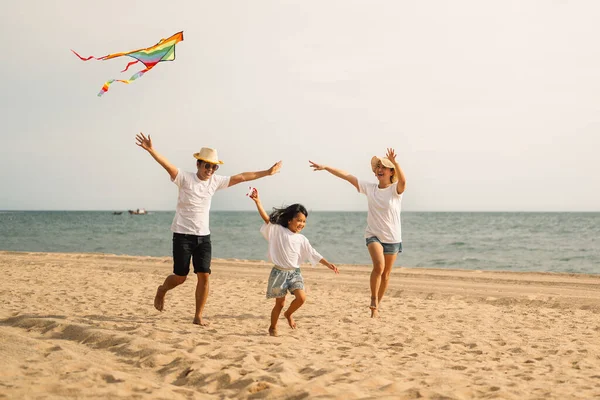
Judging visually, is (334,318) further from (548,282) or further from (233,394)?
(548,282)

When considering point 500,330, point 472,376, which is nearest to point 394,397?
point 472,376

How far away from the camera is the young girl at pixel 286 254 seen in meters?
5.53

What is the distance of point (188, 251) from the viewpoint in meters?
5.99

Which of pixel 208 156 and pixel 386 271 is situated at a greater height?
pixel 208 156

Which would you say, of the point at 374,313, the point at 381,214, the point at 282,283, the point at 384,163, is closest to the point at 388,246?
the point at 381,214

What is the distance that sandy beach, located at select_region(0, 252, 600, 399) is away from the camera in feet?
12.3

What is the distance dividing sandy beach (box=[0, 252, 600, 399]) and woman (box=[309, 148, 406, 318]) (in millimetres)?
713

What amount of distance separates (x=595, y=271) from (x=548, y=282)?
25.6 ft

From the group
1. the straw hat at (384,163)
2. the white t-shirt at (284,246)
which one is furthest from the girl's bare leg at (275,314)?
the straw hat at (384,163)

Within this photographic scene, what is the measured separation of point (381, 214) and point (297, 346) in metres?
2.37

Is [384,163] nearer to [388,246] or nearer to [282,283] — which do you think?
[388,246]

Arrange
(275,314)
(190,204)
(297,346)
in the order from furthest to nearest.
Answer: (190,204)
(275,314)
(297,346)

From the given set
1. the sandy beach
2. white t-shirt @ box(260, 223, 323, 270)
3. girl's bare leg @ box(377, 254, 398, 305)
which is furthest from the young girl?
girl's bare leg @ box(377, 254, 398, 305)

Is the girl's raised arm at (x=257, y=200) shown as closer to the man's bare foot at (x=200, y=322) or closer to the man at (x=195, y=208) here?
the man at (x=195, y=208)
